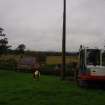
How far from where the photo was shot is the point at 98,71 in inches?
989

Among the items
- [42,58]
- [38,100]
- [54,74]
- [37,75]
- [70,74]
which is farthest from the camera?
[42,58]

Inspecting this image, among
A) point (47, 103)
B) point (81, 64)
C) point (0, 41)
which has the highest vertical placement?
point (0, 41)

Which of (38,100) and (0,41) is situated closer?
(38,100)

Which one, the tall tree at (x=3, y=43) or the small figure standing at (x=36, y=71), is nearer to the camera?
the small figure standing at (x=36, y=71)

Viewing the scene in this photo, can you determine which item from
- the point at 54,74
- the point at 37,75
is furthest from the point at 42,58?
the point at 37,75

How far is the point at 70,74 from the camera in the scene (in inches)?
1681

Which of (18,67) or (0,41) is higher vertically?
(0,41)

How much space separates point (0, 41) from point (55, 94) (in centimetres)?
3597

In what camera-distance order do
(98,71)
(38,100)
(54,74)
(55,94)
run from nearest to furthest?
1. (38,100)
2. (55,94)
3. (98,71)
4. (54,74)

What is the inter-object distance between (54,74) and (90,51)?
20558 millimetres

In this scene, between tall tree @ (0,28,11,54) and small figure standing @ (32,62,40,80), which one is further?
tall tree @ (0,28,11,54)

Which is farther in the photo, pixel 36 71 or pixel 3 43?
pixel 3 43

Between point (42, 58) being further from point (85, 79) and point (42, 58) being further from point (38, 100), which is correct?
point (38, 100)

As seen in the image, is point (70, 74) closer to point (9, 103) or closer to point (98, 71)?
point (98, 71)
